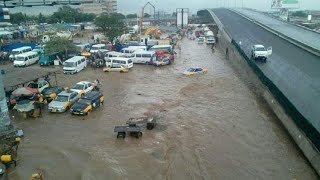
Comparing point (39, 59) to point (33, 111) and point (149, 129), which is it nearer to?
point (33, 111)

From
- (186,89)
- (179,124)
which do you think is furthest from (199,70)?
(179,124)

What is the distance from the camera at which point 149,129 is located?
701 inches

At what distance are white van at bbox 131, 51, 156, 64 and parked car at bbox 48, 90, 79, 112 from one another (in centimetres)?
1543

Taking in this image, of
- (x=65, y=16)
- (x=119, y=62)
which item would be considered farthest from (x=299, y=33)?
(x=65, y=16)

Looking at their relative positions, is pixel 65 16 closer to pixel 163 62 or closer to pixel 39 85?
pixel 163 62

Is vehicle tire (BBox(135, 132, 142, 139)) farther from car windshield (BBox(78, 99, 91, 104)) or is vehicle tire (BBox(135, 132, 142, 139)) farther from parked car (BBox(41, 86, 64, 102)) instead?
parked car (BBox(41, 86, 64, 102))

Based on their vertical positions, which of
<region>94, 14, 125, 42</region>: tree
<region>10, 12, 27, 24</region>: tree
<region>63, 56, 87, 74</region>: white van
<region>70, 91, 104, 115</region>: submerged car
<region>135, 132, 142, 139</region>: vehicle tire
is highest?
<region>10, 12, 27, 24</region>: tree

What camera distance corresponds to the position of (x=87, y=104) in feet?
66.4

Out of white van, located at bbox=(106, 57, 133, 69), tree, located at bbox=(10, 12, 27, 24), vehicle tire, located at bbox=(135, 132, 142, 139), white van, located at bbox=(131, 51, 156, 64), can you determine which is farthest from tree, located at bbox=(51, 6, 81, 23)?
vehicle tire, located at bbox=(135, 132, 142, 139)

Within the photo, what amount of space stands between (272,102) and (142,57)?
18326 millimetres

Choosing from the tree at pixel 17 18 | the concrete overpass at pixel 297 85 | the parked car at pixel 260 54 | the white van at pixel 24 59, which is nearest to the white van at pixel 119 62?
the white van at pixel 24 59

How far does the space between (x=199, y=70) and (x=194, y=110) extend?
11.1 meters

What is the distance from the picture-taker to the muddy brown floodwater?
536 inches

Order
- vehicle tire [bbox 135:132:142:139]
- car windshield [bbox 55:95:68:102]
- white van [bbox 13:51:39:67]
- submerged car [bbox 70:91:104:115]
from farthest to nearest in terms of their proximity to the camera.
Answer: white van [bbox 13:51:39:67]
car windshield [bbox 55:95:68:102]
submerged car [bbox 70:91:104:115]
vehicle tire [bbox 135:132:142:139]
